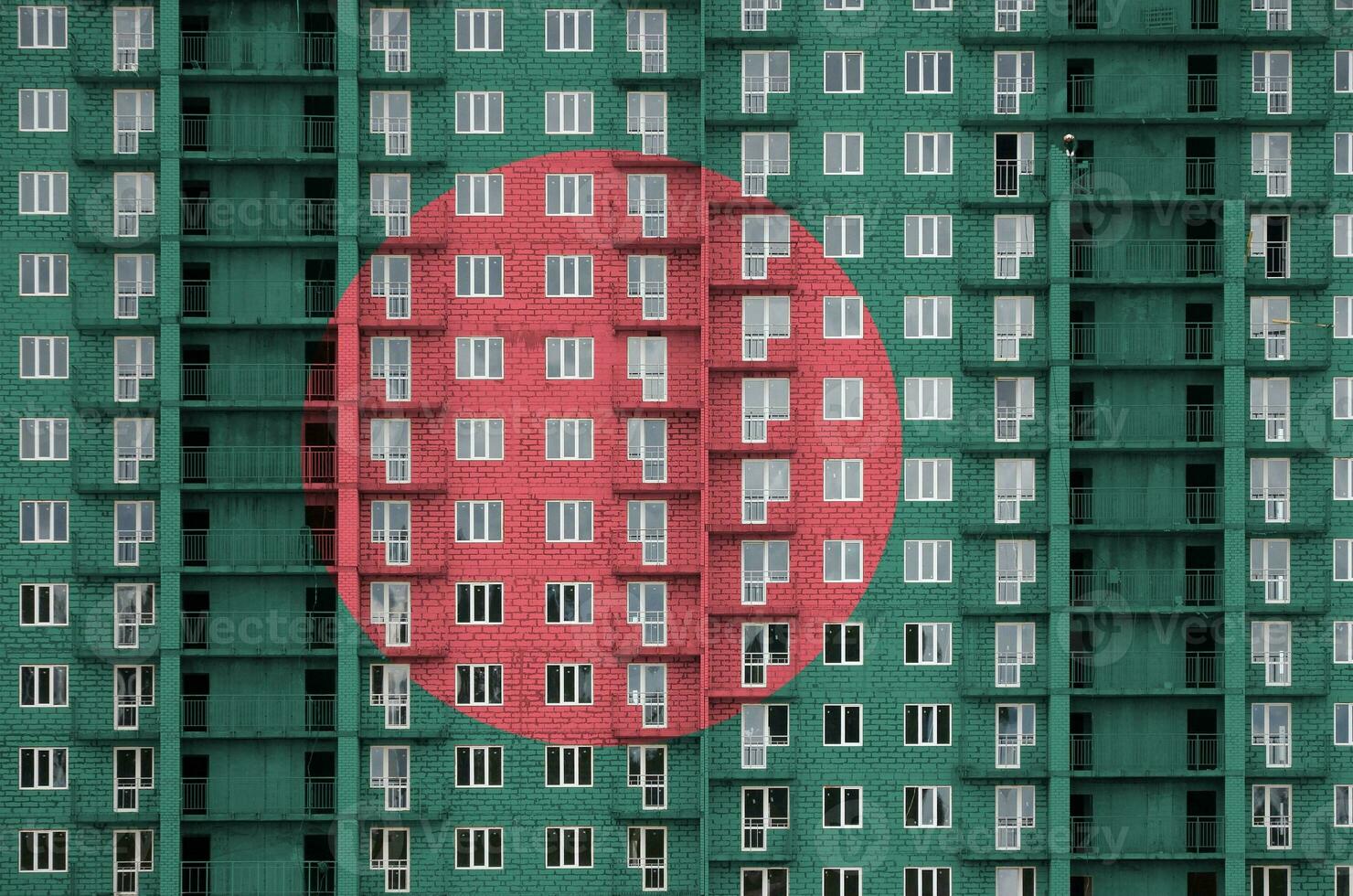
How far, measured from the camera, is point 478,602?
66.9 metres

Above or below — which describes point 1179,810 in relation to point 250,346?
below

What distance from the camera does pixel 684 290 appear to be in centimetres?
6725

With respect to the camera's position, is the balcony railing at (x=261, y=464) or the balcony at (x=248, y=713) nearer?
the balcony at (x=248, y=713)

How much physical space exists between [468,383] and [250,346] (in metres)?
8.46

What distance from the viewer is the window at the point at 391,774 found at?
218ft

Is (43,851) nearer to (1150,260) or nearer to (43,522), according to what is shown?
(43,522)

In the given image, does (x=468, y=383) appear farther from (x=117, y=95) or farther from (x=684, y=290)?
(x=117, y=95)

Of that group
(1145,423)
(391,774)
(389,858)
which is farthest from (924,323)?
(389,858)

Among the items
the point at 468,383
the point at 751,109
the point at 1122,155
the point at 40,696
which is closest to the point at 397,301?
the point at 468,383

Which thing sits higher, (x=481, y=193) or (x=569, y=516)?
(x=481, y=193)

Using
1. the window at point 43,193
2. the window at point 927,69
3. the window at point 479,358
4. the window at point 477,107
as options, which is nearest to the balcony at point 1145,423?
the window at point 927,69

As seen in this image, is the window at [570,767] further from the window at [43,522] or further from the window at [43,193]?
the window at [43,193]

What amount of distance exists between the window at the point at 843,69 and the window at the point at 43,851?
41473 millimetres

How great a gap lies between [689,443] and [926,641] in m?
12.0
